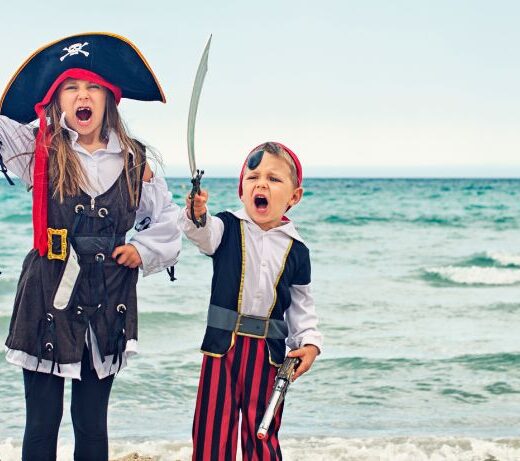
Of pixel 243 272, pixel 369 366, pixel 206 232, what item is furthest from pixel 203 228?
pixel 369 366

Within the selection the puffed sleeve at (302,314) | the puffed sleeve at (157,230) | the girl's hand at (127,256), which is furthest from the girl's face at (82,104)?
the puffed sleeve at (302,314)

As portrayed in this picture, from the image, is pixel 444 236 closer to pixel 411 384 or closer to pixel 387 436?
pixel 411 384

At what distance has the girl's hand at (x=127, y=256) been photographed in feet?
10.6

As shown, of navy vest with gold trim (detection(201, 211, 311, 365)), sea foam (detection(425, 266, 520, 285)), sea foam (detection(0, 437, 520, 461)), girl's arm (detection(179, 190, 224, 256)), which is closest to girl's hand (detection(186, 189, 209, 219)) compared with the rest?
A: girl's arm (detection(179, 190, 224, 256))

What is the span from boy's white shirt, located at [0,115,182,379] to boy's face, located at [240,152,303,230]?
0.31m

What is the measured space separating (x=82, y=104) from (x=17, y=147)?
0.86ft

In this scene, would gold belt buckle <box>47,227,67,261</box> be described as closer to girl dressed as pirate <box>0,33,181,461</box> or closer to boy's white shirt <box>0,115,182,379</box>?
girl dressed as pirate <box>0,33,181,461</box>

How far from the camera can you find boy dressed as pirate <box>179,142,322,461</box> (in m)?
3.17

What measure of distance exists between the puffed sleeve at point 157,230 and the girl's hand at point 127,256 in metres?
0.02

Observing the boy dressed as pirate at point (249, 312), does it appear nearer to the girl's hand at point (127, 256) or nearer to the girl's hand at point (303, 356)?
the girl's hand at point (303, 356)

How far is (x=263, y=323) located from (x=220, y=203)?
2600 centimetres

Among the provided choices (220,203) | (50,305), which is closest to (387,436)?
(50,305)

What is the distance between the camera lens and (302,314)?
131 inches

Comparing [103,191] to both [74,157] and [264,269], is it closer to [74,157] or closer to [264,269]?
[74,157]
